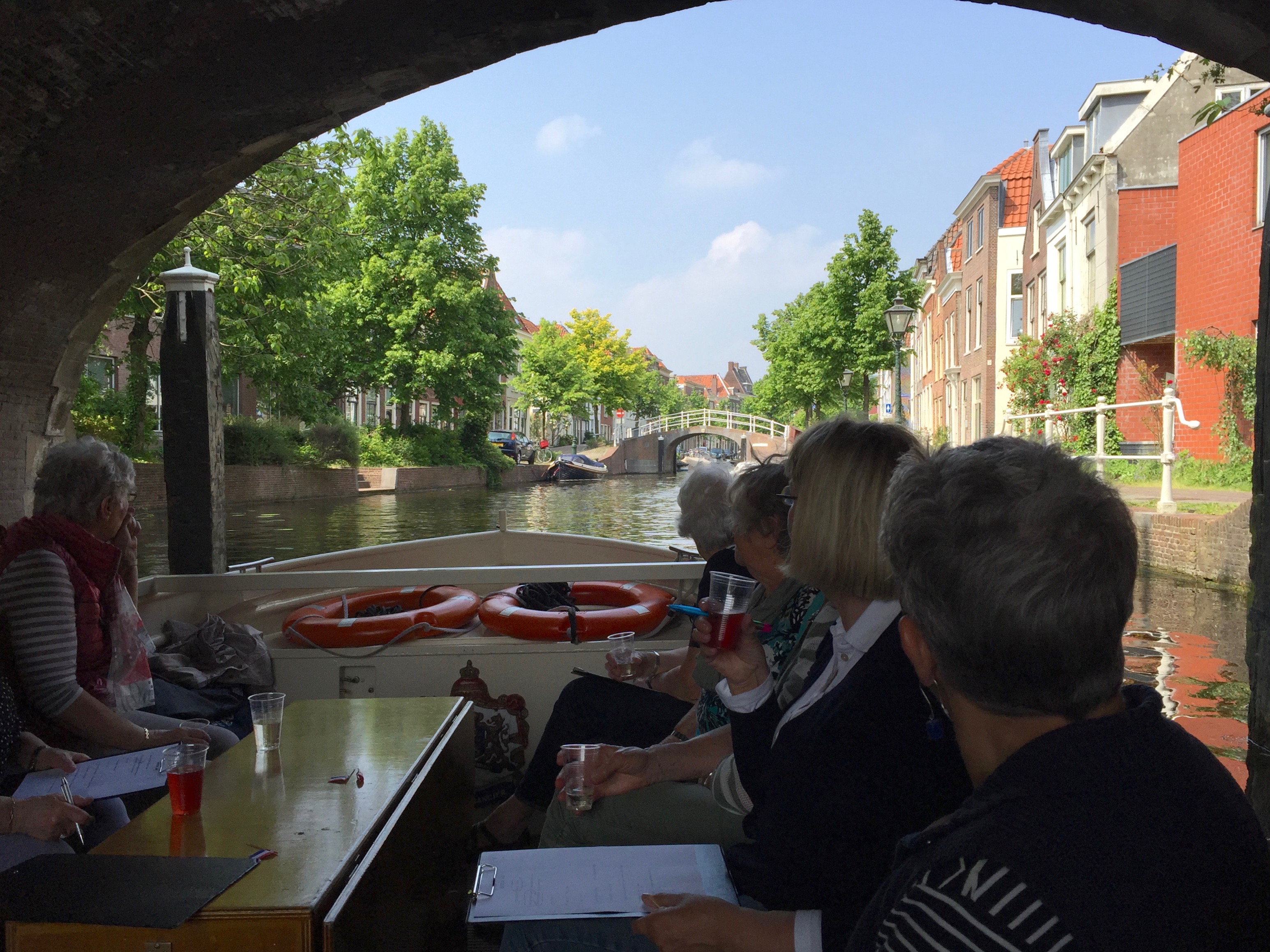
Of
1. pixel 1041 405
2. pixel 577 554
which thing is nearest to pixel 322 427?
pixel 1041 405

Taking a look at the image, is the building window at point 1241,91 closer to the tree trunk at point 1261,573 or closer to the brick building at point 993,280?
the brick building at point 993,280

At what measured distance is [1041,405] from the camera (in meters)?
17.8

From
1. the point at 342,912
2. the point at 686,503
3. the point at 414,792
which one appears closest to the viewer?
the point at 342,912

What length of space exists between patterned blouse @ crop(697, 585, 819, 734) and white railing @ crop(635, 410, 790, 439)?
39.4 m

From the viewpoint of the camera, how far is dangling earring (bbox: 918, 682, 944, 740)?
1200 mm

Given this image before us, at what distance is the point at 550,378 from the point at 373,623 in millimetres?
41463

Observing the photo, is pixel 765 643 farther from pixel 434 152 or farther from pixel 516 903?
pixel 434 152

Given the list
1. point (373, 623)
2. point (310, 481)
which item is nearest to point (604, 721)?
point (373, 623)

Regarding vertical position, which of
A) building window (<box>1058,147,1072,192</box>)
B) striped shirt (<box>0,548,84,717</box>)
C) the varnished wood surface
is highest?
building window (<box>1058,147,1072,192</box>)

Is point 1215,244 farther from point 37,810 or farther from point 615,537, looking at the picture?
point 37,810

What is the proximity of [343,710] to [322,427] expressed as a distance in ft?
69.6

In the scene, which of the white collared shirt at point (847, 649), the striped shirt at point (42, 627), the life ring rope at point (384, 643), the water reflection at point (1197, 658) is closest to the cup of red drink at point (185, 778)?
the striped shirt at point (42, 627)

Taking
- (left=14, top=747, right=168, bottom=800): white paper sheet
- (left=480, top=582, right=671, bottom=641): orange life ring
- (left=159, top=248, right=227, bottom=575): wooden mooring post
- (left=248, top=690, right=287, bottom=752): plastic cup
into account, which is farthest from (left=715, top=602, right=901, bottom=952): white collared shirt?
(left=159, top=248, right=227, bottom=575): wooden mooring post

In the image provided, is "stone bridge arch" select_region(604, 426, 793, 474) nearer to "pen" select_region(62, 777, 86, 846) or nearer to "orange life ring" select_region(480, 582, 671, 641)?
"orange life ring" select_region(480, 582, 671, 641)
